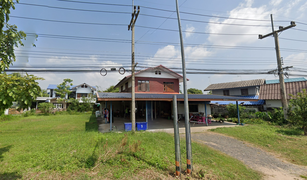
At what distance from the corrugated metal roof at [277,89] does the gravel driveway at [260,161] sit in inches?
650

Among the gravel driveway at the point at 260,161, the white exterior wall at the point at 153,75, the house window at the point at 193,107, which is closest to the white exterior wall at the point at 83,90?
the white exterior wall at the point at 153,75

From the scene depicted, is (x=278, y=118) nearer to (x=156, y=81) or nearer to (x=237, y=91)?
(x=237, y=91)

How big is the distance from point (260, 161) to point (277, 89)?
19.9 m

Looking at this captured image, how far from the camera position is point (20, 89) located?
3406 mm

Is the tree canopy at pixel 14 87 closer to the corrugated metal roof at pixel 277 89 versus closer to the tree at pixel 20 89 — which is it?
the tree at pixel 20 89

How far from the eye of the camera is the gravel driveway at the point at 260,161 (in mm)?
5543

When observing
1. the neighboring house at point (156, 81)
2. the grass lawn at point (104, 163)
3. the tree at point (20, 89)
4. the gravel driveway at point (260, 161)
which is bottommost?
the gravel driveway at point (260, 161)

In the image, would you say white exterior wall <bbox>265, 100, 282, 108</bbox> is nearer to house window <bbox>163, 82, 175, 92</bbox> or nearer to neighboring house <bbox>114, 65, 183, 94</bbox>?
neighboring house <bbox>114, 65, 183, 94</bbox>

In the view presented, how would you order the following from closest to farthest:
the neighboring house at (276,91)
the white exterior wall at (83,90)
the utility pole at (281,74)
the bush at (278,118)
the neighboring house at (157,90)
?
the utility pole at (281,74) → the bush at (278,118) → the neighboring house at (276,91) → the neighboring house at (157,90) → the white exterior wall at (83,90)

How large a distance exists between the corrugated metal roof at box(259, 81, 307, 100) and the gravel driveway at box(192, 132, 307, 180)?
1651cm

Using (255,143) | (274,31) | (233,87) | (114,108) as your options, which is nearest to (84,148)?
(255,143)

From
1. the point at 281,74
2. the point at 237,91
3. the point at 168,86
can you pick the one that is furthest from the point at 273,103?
the point at 168,86

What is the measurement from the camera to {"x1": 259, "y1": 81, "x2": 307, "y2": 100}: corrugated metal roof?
1906cm

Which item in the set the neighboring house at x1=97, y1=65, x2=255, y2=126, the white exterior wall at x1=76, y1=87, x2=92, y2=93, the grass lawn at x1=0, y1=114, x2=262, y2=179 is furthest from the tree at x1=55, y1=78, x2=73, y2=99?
the grass lawn at x1=0, y1=114, x2=262, y2=179
